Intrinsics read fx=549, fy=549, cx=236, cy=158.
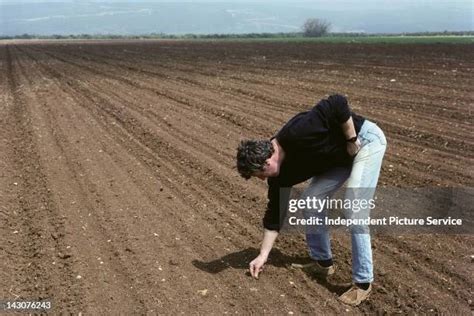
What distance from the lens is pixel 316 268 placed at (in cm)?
450

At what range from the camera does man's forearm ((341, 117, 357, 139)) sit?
3.67 meters

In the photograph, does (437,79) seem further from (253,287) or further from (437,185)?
(253,287)

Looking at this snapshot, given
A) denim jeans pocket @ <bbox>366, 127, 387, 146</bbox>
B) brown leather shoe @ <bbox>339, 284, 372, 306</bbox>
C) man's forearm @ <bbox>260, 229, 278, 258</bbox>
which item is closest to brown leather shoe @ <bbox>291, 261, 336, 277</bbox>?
brown leather shoe @ <bbox>339, 284, 372, 306</bbox>

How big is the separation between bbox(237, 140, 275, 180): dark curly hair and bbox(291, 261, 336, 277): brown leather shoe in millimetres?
1322

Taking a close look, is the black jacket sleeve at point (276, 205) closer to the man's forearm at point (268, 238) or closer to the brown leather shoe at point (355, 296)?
the man's forearm at point (268, 238)

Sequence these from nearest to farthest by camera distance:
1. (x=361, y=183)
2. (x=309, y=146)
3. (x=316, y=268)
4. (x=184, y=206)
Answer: (x=309, y=146) → (x=361, y=183) → (x=316, y=268) → (x=184, y=206)

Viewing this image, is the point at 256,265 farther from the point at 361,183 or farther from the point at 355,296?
the point at 361,183

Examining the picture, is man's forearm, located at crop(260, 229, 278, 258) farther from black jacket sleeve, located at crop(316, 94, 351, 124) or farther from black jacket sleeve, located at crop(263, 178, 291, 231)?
black jacket sleeve, located at crop(316, 94, 351, 124)

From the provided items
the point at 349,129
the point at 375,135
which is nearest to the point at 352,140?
the point at 349,129

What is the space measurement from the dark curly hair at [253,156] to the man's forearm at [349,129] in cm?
53

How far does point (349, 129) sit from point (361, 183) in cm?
41

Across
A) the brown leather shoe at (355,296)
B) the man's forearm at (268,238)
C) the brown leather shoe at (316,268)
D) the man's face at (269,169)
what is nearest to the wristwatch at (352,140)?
the man's face at (269,169)

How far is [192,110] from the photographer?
11484 millimetres

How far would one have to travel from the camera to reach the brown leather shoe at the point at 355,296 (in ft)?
13.1
